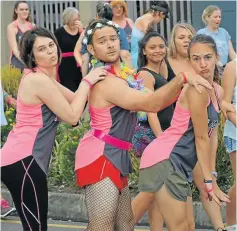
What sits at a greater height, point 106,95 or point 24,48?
point 24,48

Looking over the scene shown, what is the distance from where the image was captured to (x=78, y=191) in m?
7.21

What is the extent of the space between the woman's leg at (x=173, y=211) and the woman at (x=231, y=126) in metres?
1.30

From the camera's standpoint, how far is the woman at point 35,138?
14.9 ft

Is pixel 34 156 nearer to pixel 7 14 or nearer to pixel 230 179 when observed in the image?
pixel 230 179

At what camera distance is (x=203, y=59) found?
15.6ft

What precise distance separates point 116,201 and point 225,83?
171cm

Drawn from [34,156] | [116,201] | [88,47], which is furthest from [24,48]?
[116,201]

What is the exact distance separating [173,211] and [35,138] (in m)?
1.06

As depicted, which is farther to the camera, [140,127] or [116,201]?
[140,127]

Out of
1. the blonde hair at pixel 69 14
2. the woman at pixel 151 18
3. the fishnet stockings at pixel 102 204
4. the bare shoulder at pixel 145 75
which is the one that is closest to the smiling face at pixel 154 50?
the bare shoulder at pixel 145 75

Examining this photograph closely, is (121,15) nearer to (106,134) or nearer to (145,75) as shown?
(145,75)

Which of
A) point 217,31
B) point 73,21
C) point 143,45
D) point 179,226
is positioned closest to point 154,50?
point 143,45

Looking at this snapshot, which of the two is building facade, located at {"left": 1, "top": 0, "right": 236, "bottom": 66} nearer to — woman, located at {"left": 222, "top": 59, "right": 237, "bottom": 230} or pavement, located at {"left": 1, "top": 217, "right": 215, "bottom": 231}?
pavement, located at {"left": 1, "top": 217, "right": 215, "bottom": 231}

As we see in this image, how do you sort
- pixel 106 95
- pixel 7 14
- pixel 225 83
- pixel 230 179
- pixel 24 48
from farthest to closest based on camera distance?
pixel 7 14 → pixel 230 179 → pixel 225 83 → pixel 24 48 → pixel 106 95
